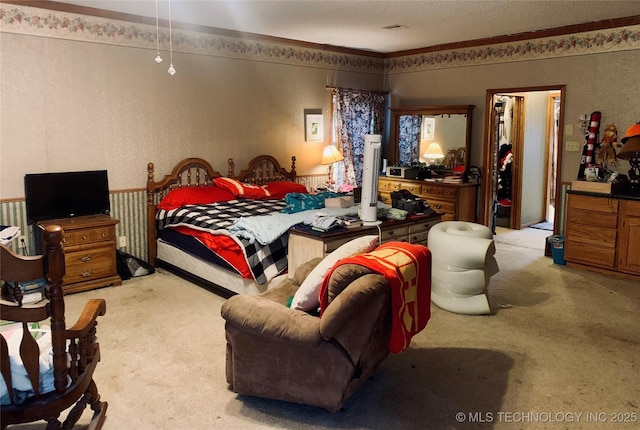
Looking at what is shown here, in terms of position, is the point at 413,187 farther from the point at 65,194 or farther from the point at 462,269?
the point at 65,194

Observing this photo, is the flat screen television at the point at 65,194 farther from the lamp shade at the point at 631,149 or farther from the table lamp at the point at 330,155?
the lamp shade at the point at 631,149

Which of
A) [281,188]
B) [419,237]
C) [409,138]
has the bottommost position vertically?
[419,237]

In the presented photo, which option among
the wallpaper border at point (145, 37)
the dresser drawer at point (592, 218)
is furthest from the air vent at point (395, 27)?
the dresser drawer at point (592, 218)

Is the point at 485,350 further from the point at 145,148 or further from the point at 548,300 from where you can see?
the point at 145,148

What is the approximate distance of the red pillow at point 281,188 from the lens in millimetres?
5816

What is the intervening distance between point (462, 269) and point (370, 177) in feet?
3.27

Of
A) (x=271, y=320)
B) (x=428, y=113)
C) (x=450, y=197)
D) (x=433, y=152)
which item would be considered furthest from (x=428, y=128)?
(x=271, y=320)

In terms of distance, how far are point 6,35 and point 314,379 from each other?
12.7ft

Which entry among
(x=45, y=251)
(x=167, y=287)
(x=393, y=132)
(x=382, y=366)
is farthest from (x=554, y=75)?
(x=45, y=251)

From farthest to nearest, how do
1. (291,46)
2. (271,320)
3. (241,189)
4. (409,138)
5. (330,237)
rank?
(409,138) < (291,46) < (241,189) < (330,237) < (271,320)

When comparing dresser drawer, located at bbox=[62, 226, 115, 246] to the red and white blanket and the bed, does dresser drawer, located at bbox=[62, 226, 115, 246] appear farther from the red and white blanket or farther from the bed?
the red and white blanket

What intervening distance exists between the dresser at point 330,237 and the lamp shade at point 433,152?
2.63m

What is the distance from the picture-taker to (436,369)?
3.11 m

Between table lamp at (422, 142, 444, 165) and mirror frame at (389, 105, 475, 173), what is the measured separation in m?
0.41
